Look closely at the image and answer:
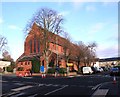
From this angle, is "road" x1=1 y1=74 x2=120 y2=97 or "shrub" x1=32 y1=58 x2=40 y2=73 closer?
"road" x1=1 y1=74 x2=120 y2=97

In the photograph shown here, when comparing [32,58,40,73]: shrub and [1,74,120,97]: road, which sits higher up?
[32,58,40,73]: shrub

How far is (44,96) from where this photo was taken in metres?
18.3

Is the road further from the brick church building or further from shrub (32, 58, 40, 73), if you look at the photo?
shrub (32, 58, 40, 73)

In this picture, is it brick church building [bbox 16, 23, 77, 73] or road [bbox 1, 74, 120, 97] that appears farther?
brick church building [bbox 16, 23, 77, 73]

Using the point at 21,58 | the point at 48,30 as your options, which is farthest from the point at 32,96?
the point at 21,58

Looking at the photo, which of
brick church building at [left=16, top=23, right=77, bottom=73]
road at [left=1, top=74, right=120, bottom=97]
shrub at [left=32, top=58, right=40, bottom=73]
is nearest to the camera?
road at [left=1, top=74, right=120, bottom=97]

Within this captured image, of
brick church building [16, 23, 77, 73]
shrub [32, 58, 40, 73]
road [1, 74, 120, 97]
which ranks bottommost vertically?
road [1, 74, 120, 97]

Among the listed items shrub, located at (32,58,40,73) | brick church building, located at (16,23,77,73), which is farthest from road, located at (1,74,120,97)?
shrub, located at (32,58,40,73)

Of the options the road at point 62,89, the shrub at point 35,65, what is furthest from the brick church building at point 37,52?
the road at point 62,89

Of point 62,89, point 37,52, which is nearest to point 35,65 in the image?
point 37,52

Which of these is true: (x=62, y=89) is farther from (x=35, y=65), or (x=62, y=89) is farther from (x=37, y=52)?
(x=37, y=52)

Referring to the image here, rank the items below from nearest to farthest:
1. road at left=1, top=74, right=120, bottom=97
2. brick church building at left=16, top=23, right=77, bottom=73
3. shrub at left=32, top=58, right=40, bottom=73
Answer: road at left=1, top=74, right=120, bottom=97 < brick church building at left=16, top=23, right=77, bottom=73 < shrub at left=32, top=58, right=40, bottom=73

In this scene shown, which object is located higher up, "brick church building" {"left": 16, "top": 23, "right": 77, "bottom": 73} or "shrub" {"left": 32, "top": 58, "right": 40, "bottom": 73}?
"brick church building" {"left": 16, "top": 23, "right": 77, "bottom": 73}

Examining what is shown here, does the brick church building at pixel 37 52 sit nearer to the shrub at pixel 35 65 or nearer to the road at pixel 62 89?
the shrub at pixel 35 65
